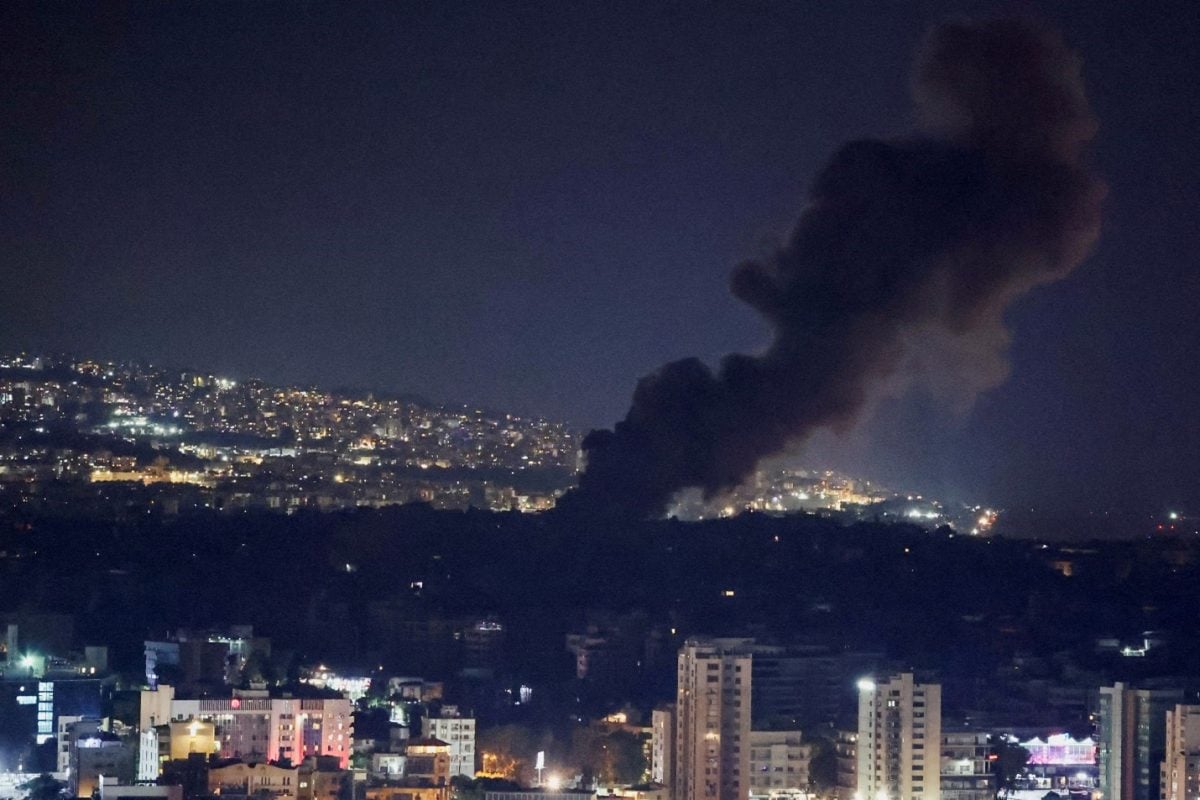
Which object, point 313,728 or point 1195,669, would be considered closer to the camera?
point 313,728

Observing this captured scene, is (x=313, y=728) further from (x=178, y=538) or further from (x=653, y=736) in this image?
(x=178, y=538)

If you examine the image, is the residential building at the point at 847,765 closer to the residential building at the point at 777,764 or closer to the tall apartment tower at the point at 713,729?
the residential building at the point at 777,764

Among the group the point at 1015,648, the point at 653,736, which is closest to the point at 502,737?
the point at 653,736

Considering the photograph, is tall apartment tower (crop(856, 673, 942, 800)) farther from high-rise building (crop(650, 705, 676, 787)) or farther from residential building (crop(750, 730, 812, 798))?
high-rise building (crop(650, 705, 676, 787))

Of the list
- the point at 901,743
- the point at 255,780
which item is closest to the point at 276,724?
the point at 255,780

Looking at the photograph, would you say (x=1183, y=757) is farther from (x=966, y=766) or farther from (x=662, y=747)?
(x=662, y=747)

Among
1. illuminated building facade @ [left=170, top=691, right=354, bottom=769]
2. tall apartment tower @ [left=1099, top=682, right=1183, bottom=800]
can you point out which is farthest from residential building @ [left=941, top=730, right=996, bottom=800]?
illuminated building facade @ [left=170, top=691, right=354, bottom=769]
